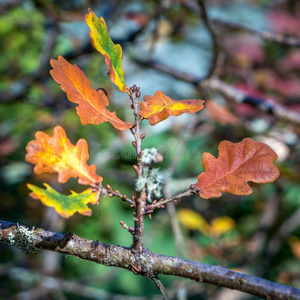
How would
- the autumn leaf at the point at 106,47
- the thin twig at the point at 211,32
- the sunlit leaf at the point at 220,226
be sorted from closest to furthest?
the autumn leaf at the point at 106,47, the thin twig at the point at 211,32, the sunlit leaf at the point at 220,226

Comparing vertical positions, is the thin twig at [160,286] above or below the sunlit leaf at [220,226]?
above

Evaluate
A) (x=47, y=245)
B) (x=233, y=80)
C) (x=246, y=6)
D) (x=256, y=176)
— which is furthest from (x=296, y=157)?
(x=246, y=6)

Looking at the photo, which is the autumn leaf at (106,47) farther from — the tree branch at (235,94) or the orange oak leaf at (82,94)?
the tree branch at (235,94)

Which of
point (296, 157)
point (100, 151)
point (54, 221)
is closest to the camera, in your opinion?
point (296, 157)

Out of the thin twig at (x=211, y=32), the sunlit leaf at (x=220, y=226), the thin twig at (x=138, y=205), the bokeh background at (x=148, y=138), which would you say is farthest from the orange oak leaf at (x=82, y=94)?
the sunlit leaf at (x=220, y=226)

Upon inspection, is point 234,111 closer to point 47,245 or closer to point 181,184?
point 181,184

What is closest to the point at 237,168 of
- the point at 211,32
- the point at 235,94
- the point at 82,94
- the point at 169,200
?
the point at 169,200
